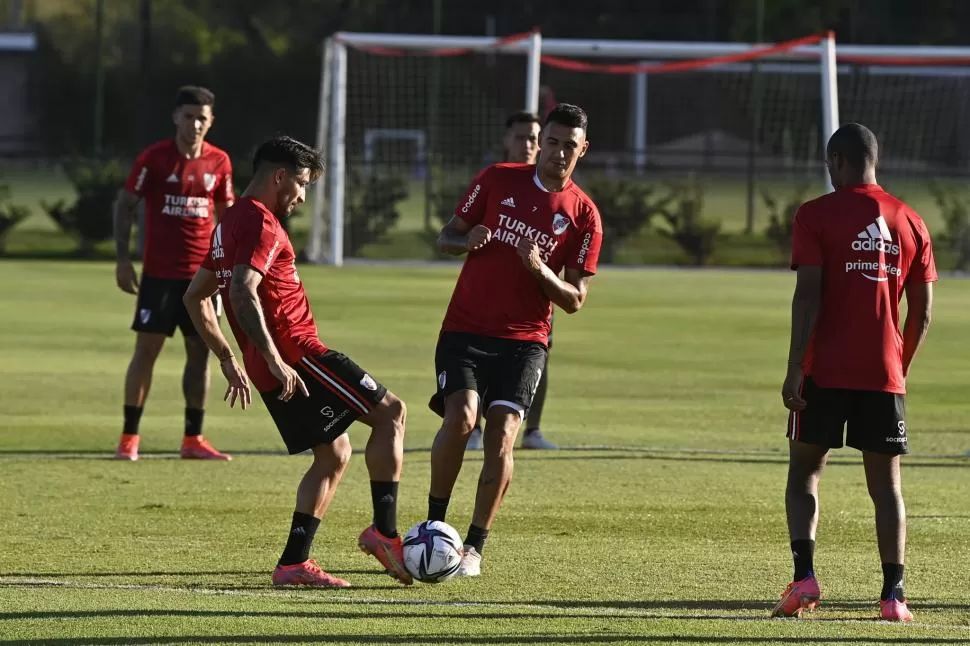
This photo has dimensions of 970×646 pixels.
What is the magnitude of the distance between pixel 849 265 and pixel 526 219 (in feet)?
5.69

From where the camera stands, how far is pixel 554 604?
6969 millimetres

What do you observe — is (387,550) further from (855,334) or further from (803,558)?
(855,334)

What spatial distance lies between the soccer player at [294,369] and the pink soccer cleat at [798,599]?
5.40 ft

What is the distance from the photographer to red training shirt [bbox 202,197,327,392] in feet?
23.3

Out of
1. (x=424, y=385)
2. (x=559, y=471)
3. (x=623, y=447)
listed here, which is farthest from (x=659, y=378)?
(x=559, y=471)

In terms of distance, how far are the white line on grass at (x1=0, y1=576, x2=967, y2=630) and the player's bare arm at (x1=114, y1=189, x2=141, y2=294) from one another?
417cm

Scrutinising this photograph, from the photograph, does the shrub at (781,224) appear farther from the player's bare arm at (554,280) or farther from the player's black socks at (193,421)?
the player's bare arm at (554,280)

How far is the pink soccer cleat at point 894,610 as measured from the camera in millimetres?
6699

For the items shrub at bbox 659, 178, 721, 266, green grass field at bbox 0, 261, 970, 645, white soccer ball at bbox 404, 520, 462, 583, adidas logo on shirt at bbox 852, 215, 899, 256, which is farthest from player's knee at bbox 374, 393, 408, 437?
shrub at bbox 659, 178, 721, 266

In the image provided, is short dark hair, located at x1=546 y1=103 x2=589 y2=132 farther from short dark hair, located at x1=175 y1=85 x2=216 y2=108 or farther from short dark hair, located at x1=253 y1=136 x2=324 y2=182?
short dark hair, located at x1=175 y1=85 x2=216 y2=108

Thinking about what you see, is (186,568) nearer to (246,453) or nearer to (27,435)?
(246,453)

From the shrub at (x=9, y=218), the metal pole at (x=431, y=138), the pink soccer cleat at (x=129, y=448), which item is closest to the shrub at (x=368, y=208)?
the metal pole at (x=431, y=138)

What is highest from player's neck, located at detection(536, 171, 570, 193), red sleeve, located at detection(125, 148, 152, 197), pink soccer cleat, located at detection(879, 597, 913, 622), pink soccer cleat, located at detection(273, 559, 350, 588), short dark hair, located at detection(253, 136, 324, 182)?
short dark hair, located at detection(253, 136, 324, 182)

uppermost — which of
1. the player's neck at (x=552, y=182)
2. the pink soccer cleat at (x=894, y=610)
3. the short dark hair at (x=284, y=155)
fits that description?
the short dark hair at (x=284, y=155)
